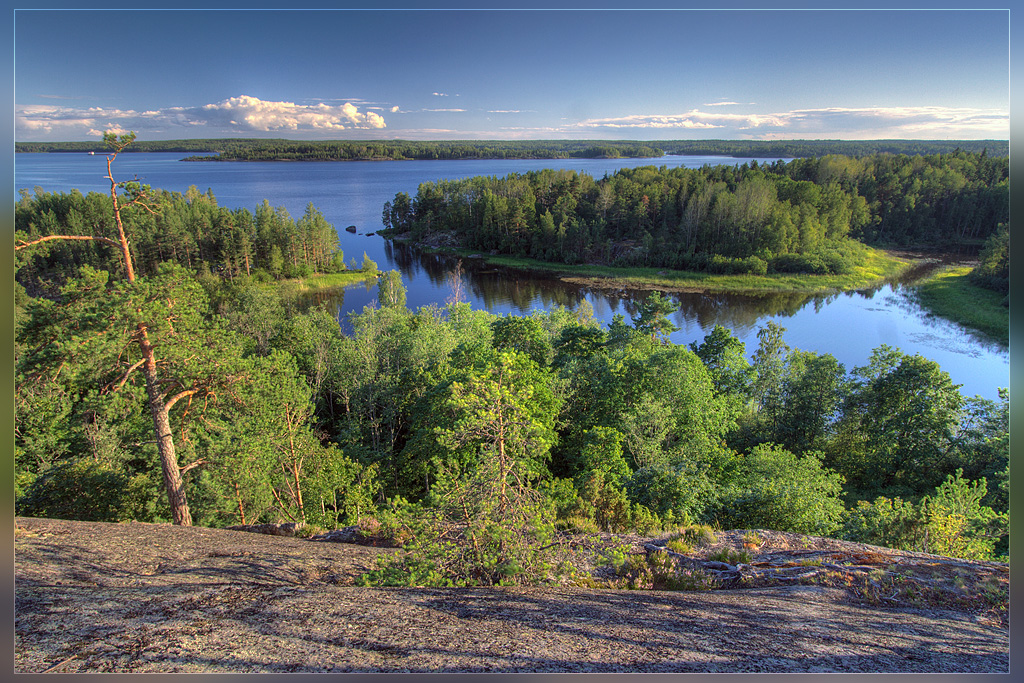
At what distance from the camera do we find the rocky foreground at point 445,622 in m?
2.51

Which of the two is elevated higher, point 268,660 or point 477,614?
point 268,660

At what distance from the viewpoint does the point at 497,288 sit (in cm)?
4506

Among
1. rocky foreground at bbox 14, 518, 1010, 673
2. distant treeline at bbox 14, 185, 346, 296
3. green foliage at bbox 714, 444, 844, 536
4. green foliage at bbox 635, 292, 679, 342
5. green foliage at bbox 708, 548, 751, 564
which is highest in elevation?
distant treeline at bbox 14, 185, 346, 296

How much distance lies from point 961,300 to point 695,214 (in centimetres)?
3984

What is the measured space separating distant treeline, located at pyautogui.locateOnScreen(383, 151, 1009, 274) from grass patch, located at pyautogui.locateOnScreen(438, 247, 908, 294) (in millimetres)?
1666

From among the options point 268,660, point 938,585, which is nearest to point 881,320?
point 938,585

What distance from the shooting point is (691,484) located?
394 inches

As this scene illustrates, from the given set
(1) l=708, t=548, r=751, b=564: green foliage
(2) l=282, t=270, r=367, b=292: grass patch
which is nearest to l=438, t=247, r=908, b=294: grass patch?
(2) l=282, t=270, r=367, b=292: grass patch

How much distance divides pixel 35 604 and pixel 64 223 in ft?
18.6

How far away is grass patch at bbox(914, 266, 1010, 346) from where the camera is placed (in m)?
6.07

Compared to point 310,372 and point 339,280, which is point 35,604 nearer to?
point 310,372

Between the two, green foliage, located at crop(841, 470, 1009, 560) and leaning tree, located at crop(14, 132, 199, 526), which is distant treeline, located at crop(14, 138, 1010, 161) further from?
green foliage, located at crop(841, 470, 1009, 560)

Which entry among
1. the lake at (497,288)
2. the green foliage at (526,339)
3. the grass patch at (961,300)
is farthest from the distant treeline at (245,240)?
the grass patch at (961,300)

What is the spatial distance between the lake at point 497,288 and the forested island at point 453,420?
1006mm
